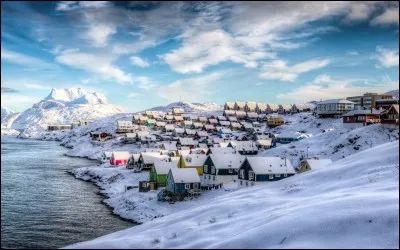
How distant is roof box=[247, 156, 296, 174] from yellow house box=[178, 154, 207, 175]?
14992mm

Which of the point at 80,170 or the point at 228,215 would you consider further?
the point at 80,170

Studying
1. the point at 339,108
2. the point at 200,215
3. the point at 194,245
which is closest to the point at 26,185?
the point at 200,215

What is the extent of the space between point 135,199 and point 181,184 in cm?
784

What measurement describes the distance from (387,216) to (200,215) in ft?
38.1

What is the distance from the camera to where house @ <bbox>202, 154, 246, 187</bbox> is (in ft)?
201

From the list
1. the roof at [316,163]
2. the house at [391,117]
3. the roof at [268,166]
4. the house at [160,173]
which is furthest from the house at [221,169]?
the house at [391,117]

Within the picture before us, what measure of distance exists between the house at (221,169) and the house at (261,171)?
3.46m

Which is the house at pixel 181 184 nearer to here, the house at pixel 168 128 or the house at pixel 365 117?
the house at pixel 365 117

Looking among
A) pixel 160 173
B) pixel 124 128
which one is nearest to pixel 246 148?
pixel 160 173

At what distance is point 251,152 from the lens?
345ft

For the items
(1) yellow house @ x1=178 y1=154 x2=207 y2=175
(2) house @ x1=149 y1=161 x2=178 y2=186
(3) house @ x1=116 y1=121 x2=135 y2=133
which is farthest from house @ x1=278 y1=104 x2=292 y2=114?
(2) house @ x1=149 y1=161 x2=178 y2=186

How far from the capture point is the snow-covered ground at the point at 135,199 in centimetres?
4989

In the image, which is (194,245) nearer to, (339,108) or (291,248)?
(291,248)

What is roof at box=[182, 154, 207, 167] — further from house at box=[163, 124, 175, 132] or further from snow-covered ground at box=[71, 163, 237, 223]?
house at box=[163, 124, 175, 132]
